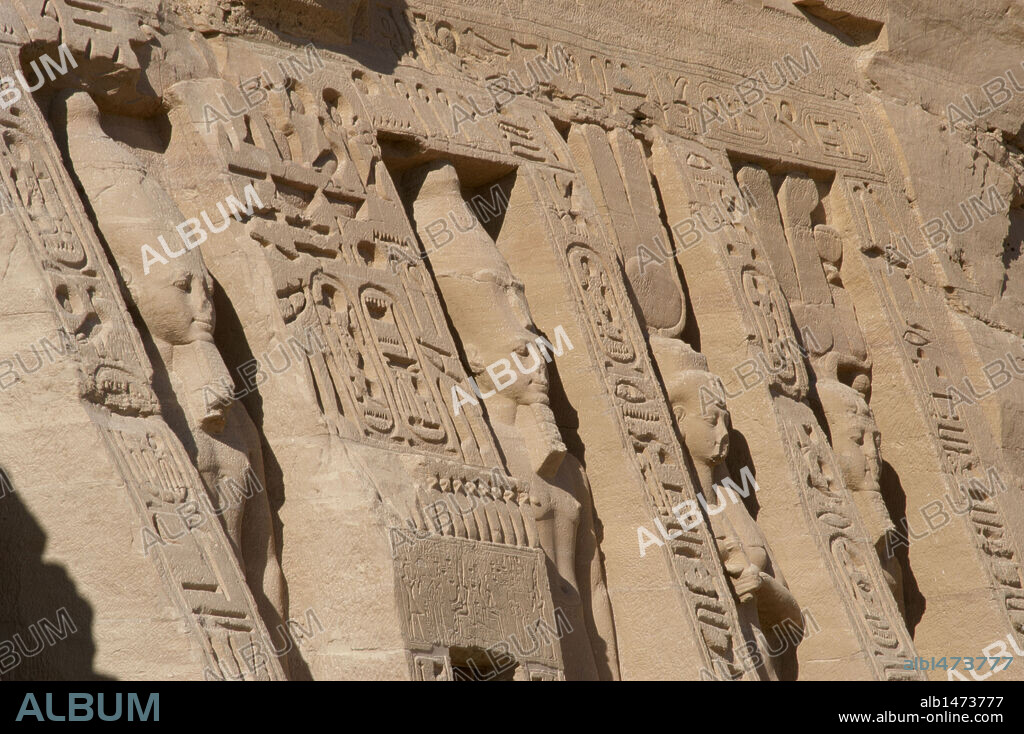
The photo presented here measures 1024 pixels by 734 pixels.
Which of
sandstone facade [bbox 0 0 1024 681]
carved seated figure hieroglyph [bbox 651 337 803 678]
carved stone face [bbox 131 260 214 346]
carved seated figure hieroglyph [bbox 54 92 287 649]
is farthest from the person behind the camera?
carved seated figure hieroglyph [bbox 651 337 803 678]

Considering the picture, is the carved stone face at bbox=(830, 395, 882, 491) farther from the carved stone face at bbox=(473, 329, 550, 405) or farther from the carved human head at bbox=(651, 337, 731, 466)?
the carved stone face at bbox=(473, 329, 550, 405)

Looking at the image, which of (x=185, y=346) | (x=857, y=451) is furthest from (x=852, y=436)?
(x=185, y=346)

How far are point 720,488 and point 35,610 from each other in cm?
369

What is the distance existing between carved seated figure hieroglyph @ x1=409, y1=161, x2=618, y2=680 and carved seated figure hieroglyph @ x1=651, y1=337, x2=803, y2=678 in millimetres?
720

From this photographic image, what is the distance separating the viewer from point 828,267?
33.2 ft

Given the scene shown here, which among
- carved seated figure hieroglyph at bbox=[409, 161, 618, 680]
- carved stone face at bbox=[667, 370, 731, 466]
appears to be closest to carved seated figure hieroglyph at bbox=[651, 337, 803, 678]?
carved stone face at bbox=[667, 370, 731, 466]

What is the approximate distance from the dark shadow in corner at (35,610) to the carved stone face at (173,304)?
3.03 feet

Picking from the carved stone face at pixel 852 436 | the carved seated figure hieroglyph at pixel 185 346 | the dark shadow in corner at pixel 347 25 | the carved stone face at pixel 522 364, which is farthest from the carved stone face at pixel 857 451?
the carved seated figure hieroglyph at pixel 185 346

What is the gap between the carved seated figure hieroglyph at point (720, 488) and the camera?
8.24m

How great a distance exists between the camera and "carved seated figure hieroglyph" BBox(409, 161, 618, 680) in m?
7.55

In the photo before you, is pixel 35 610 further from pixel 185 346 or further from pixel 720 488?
pixel 720 488

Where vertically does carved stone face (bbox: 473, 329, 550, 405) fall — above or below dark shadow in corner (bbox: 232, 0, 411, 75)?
below

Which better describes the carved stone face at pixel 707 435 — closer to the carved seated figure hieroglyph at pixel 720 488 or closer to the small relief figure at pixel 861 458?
the carved seated figure hieroglyph at pixel 720 488

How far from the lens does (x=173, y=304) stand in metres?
6.58
